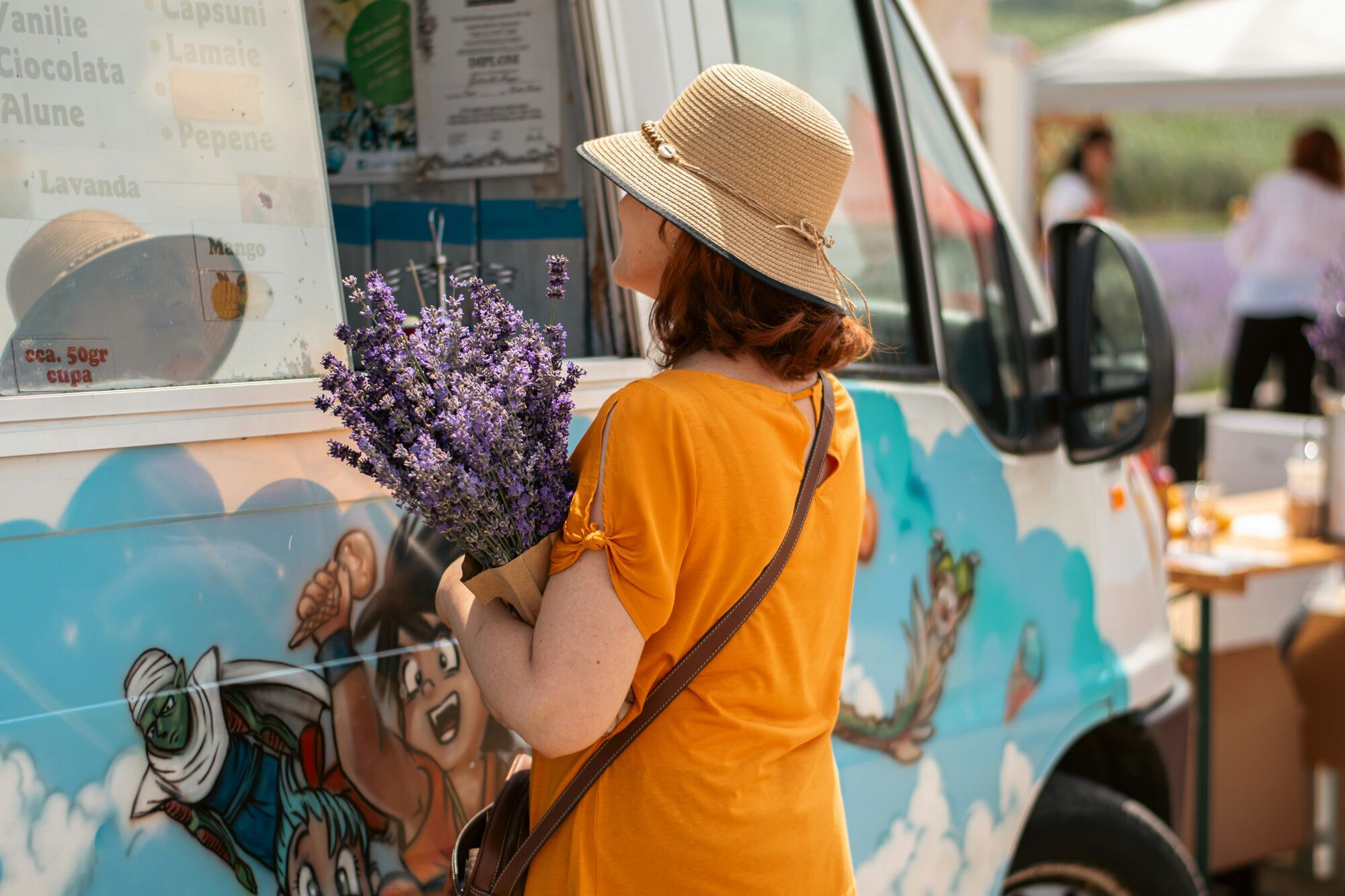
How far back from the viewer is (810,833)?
4.78ft

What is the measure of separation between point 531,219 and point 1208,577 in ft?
8.24

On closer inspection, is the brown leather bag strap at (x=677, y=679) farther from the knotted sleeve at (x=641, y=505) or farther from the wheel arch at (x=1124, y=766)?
the wheel arch at (x=1124, y=766)

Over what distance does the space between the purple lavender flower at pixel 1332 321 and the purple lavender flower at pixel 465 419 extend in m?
3.60

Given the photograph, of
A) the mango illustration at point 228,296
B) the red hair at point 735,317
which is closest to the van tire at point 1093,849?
the red hair at point 735,317

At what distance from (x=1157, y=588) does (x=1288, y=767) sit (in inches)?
67.5

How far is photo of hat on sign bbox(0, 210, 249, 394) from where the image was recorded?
4.55 feet

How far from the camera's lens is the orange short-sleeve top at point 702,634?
130 cm

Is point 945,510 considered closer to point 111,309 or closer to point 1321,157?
point 111,309

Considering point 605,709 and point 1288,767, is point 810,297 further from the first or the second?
point 1288,767

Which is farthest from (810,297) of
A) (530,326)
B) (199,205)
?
(199,205)

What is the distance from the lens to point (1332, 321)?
4223 mm

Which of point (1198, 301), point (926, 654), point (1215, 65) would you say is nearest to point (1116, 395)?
point (926, 654)

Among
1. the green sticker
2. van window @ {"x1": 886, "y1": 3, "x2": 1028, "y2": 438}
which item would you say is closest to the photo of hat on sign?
the green sticker

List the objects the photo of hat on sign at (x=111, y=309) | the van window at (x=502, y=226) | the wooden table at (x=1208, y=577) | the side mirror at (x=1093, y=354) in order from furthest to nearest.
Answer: the wooden table at (x=1208, y=577) → the side mirror at (x=1093, y=354) → the van window at (x=502, y=226) → the photo of hat on sign at (x=111, y=309)
